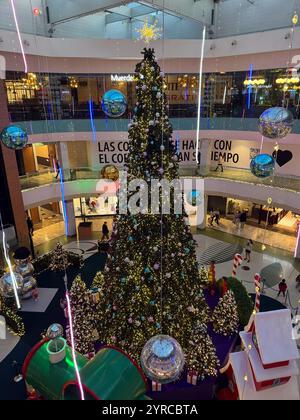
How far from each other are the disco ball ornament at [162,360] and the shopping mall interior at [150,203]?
0.8 inches

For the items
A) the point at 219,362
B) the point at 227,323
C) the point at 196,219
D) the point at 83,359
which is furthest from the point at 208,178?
the point at 83,359

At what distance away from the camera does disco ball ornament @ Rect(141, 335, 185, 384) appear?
432cm

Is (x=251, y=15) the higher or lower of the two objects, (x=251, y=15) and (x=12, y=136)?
the higher

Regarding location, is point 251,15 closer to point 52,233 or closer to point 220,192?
point 220,192

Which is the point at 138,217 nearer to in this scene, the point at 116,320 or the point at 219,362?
the point at 116,320

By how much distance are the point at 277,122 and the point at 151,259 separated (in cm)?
348

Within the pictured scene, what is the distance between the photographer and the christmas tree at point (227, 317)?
8.55 m

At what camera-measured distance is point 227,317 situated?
28.0 feet

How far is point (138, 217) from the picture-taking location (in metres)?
6.28

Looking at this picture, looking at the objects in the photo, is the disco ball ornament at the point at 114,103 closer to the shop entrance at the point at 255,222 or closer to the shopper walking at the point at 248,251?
the shopper walking at the point at 248,251

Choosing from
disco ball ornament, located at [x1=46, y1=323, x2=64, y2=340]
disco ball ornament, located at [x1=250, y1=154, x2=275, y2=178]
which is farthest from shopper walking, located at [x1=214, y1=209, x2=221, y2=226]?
disco ball ornament, located at [x1=46, y1=323, x2=64, y2=340]

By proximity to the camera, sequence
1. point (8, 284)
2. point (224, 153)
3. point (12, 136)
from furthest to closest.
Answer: point (224, 153)
point (8, 284)
point (12, 136)

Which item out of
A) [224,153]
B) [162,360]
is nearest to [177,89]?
[224,153]

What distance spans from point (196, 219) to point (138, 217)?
12612 millimetres
